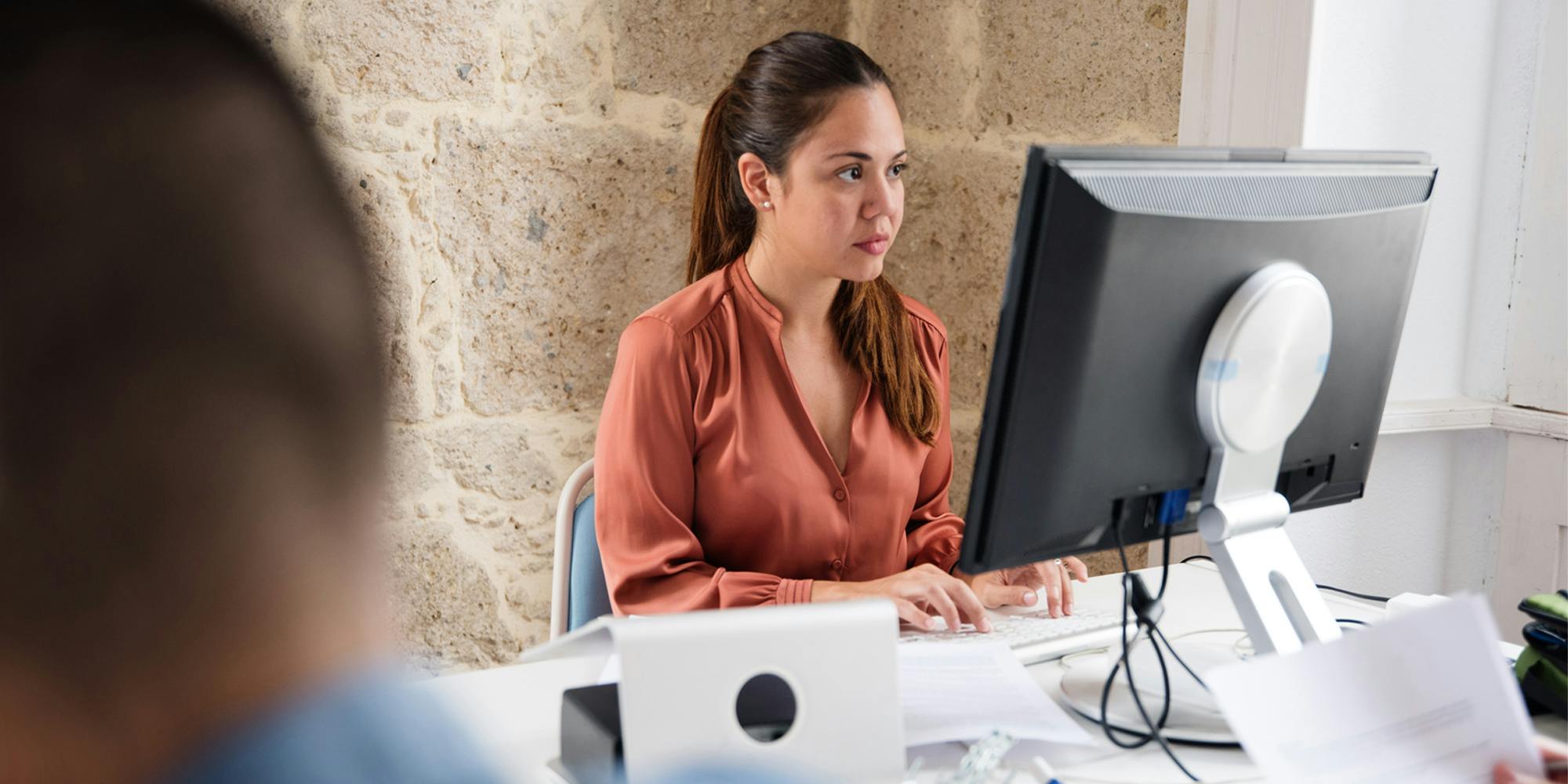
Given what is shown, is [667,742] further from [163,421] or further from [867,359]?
[867,359]

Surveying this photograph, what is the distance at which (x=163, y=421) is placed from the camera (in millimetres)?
258

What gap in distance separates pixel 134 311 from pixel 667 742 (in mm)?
670

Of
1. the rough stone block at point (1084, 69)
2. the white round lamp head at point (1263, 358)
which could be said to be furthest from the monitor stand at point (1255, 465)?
the rough stone block at point (1084, 69)

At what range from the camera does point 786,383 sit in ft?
5.50

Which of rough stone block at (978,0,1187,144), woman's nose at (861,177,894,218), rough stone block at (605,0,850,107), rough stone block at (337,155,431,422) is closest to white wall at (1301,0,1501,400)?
rough stone block at (978,0,1187,144)

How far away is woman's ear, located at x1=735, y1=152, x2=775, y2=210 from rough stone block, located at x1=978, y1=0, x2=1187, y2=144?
0.72 metres

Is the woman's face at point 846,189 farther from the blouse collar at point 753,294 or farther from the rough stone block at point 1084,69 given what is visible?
the rough stone block at point 1084,69

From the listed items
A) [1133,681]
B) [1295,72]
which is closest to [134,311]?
[1133,681]

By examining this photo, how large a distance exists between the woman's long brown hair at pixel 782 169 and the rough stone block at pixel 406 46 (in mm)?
485

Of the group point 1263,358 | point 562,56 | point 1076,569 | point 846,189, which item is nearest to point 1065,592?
point 1076,569

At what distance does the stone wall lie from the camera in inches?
78.8

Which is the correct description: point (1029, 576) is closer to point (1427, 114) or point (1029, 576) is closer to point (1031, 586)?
point (1031, 586)

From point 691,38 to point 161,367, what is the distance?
7.06ft

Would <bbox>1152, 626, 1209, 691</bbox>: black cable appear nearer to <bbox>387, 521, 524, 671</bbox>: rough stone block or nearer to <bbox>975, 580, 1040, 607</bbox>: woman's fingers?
<bbox>975, 580, 1040, 607</bbox>: woman's fingers
